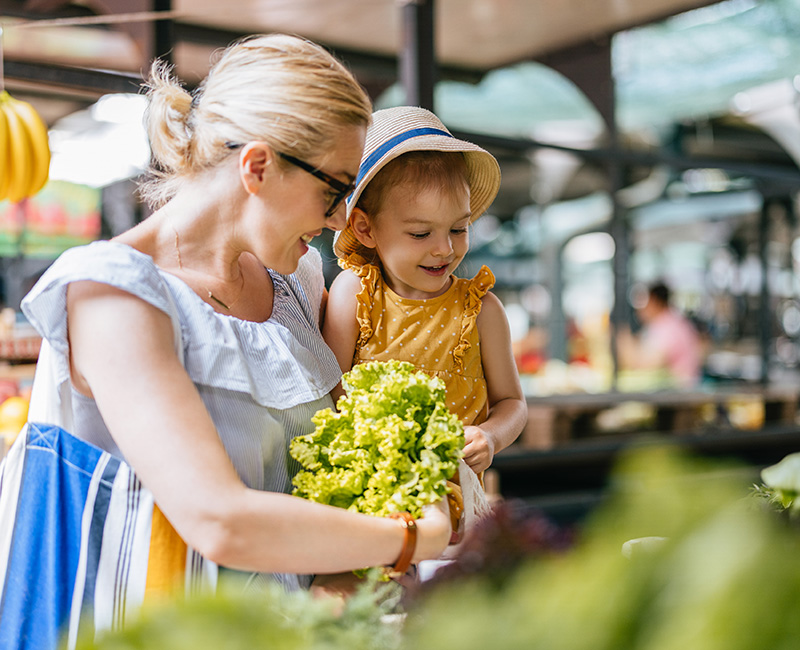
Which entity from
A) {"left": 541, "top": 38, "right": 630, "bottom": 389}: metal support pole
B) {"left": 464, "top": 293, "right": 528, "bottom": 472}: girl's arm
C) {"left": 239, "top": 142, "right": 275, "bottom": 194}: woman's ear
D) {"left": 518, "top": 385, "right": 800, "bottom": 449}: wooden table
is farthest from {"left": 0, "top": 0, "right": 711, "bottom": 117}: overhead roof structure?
{"left": 239, "top": 142, "right": 275, "bottom": 194}: woman's ear

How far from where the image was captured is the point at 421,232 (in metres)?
1.74

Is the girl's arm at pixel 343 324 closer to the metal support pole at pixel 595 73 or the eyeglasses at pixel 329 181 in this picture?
the eyeglasses at pixel 329 181

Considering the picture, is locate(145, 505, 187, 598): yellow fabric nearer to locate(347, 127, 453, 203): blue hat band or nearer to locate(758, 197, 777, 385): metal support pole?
locate(347, 127, 453, 203): blue hat band

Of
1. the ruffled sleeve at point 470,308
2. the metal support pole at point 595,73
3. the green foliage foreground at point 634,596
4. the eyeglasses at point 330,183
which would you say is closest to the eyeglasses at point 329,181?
the eyeglasses at point 330,183

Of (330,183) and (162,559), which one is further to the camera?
(330,183)

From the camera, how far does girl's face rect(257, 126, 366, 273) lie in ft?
4.42

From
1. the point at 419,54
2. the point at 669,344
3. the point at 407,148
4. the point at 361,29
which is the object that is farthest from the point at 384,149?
the point at 669,344

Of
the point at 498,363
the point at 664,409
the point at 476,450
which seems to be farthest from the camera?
the point at 664,409

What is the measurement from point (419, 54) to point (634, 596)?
12.8 ft

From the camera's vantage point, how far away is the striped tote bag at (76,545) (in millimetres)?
1237

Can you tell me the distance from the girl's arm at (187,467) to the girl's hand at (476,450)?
37 cm

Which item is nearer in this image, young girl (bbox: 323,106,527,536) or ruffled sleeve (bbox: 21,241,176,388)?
ruffled sleeve (bbox: 21,241,176,388)

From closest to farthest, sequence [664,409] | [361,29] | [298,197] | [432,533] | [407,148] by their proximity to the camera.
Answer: [432,533] → [298,197] → [407,148] → [361,29] → [664,409]

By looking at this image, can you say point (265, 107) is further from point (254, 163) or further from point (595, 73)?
point (595, 73)
